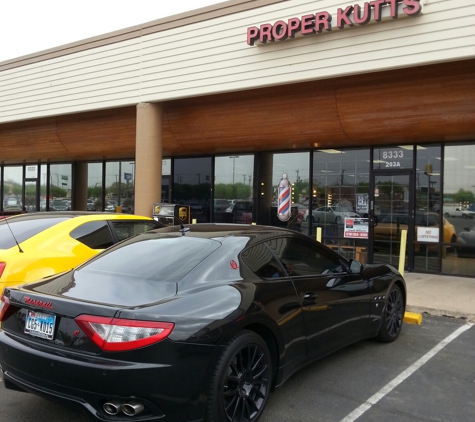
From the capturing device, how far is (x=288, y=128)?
33.8 ft

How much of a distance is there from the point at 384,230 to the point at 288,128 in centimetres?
316

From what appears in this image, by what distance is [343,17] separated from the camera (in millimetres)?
8164

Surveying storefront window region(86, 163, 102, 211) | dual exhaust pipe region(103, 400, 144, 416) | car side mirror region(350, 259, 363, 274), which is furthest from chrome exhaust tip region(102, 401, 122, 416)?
storefront window region(86, 163, 102, 211)

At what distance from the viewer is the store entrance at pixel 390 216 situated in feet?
34.2

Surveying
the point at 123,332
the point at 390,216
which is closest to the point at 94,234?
the point at 123,332

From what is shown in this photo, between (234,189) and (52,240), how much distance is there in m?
7.75

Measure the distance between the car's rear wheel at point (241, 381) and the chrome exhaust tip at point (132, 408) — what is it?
422mm

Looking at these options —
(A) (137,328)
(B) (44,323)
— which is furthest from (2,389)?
(A) (137,328)

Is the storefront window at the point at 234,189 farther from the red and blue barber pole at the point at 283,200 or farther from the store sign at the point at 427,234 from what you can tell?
the store sign at the point at 427,234

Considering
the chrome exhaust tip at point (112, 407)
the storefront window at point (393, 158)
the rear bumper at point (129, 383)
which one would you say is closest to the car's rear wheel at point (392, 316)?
the rear bumper at point (129, 383)

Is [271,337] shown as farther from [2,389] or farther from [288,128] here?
[288,128]

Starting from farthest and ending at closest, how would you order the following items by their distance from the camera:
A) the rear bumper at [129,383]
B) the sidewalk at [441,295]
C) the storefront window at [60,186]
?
1. the storefront window at [60,186]
2. the sidewalk at [441,295]
3. the rear bumper at [129,383]

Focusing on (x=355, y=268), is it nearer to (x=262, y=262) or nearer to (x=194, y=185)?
(x=262, y=262)

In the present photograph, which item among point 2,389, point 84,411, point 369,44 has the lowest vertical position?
point 2,389
